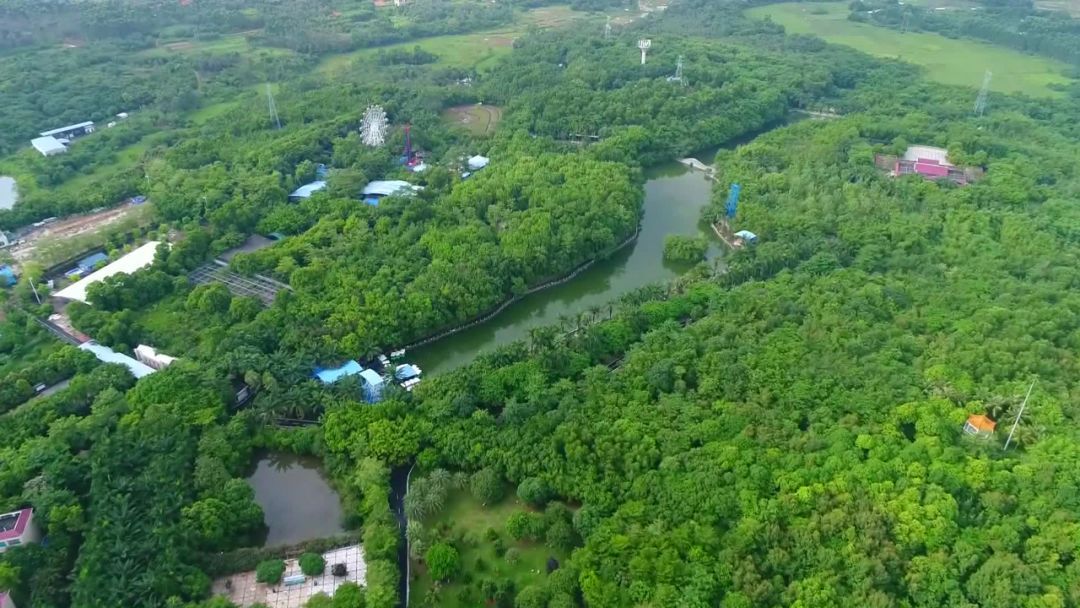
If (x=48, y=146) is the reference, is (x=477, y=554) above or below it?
below

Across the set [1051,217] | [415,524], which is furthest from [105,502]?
[1051,217]

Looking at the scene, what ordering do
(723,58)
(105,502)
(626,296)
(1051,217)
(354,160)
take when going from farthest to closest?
(723,58) < (354,160) < (1051,217) < (626,296) < (105,502)

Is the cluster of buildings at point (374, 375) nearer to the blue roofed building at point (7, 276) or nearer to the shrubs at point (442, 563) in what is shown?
the shrubs at point (442, 563)

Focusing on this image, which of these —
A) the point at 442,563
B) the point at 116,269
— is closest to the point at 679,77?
the point at 116,269

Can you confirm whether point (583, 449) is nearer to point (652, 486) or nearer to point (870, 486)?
point (652, 486)

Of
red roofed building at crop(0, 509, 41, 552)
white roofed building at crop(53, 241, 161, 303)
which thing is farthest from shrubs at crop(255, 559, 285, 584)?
white roofed building at crop(53, 241, 161, 303)

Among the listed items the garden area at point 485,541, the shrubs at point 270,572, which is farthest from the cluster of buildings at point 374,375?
the shrubs at point 270,572

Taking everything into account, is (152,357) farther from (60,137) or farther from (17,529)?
(60,137)
